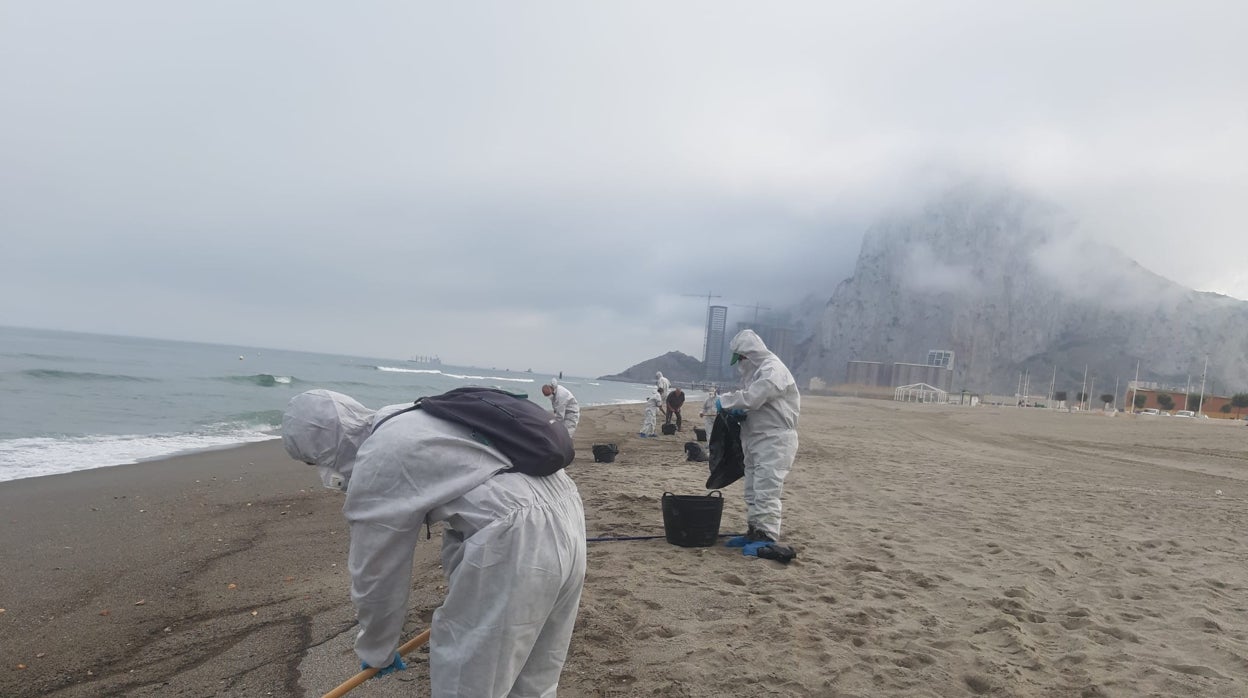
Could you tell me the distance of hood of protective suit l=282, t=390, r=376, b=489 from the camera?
8.48 feet

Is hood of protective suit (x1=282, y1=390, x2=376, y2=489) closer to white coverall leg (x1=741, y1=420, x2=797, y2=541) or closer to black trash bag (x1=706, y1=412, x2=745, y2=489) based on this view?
white coverall leg (x1=741, y1=420, x2=797, y2=541)

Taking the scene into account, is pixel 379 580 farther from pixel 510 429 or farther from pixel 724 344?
pixel 724 344

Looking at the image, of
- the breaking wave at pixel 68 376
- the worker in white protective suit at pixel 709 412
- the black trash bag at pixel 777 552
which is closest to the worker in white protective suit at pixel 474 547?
the black trash bag at pixel 777 552

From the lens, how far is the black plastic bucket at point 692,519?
5879 millimetres

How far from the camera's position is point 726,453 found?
21.2 feet


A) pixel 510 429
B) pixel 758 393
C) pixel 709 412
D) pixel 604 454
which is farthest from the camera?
pixel 604 454

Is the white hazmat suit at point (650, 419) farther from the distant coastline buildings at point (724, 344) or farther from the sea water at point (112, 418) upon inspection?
the distant coastline buildings at point (724, 344)

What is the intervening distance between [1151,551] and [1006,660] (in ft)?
11.7

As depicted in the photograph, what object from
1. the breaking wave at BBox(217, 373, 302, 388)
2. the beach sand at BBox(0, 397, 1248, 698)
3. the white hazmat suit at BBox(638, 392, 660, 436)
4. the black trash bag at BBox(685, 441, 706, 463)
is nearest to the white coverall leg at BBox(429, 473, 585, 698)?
the beach sand at BBox(0, 397, 1248, 698)

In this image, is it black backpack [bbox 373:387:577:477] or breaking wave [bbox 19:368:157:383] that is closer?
black backpack [bbox 373:387:577:477]

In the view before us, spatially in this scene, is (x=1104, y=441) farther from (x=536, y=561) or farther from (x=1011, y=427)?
(x=536, y=561)

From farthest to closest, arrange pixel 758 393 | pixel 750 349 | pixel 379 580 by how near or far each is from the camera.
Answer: pixel 750 349 → pixel 758 393 → pixel 379 580

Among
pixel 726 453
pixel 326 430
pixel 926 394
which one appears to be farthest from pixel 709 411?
pixel 926 394

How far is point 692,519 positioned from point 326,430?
3.85 metres
